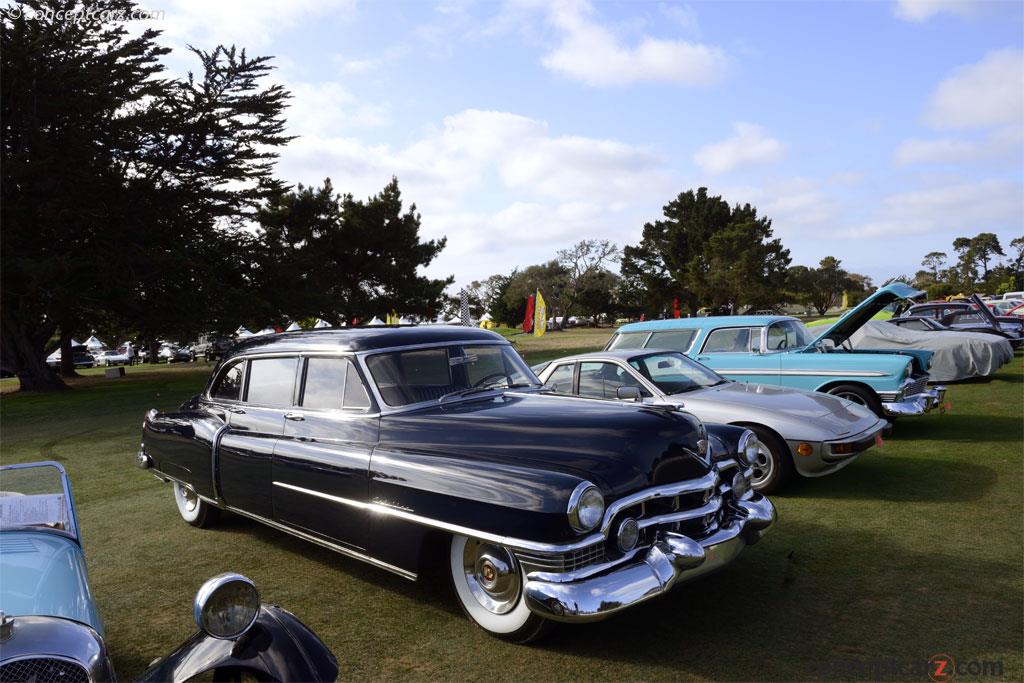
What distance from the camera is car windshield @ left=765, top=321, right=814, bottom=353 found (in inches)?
357

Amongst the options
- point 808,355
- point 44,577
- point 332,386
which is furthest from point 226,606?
point 808,355

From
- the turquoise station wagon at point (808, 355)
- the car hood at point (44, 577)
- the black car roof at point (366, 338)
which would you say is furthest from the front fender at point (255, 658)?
the turquoise station wagon at point (808, 355)

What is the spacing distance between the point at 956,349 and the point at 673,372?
31.3ft

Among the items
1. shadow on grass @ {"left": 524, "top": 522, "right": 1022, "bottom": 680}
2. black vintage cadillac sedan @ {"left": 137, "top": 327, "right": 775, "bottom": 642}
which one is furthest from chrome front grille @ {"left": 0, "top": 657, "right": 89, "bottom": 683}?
shadow on grass @ {"left": 524, "top": 522, "right": 1022, "bottom": 680}

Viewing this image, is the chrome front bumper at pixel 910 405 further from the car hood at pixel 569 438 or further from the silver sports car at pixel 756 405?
the car hood at pixel 569 438

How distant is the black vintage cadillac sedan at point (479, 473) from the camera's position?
3193mm

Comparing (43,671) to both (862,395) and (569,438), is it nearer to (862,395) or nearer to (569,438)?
(569,438)

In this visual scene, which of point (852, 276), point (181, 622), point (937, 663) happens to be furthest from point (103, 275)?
point (852, 276)

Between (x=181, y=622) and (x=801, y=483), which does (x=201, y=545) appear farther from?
(x=801, y=483)

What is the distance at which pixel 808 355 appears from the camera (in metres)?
8.70

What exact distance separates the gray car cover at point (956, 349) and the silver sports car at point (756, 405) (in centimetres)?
811

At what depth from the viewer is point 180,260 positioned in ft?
69.8

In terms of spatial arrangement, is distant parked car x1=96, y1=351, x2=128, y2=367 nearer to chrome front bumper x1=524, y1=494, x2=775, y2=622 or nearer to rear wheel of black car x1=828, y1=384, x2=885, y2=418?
rear wheel of black car x1=828, y1=384, x2=885, y2=418

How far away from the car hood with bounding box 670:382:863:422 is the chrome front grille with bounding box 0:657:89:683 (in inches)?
209
